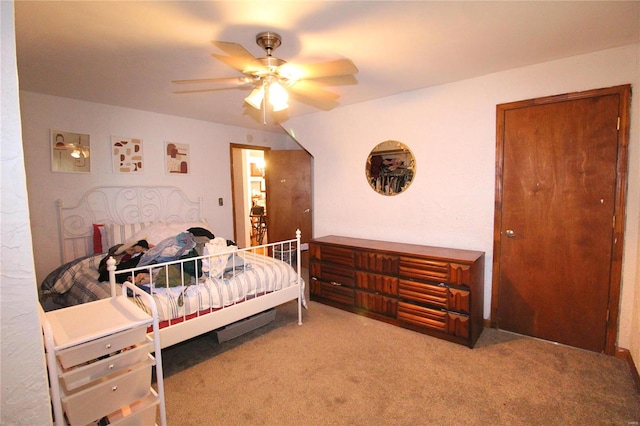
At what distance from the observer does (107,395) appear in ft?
4.40

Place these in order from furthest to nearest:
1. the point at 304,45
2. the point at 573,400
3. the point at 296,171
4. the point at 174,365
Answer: the point at 296,171 → the point at 174,365 → the point at 304,45 → the point at 573,400

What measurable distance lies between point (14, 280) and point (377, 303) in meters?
2.82

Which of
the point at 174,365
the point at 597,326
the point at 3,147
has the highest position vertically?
the point at 3,147

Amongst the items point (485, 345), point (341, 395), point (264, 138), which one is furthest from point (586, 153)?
point (264, 138)

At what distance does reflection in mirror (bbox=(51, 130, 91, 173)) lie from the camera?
312 centimetres

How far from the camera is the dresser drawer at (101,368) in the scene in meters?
1.25

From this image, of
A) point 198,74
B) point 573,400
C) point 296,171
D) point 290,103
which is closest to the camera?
point 573,400

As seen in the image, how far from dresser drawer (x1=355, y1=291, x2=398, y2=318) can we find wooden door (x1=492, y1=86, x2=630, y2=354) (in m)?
0.95

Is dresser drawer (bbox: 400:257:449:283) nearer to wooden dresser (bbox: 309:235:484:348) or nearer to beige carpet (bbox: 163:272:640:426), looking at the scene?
wooden dresser (bbox: 309:235:484:348)

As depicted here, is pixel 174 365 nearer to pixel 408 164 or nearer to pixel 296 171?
pixel 408 164

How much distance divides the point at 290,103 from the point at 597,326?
359cm

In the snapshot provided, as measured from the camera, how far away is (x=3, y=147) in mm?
775

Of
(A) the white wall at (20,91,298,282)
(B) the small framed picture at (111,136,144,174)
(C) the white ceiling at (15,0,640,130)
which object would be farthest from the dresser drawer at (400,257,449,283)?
(B) the small framed picture at (111,136,144,174)

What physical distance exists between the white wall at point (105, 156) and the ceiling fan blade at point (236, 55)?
7.24 feet
